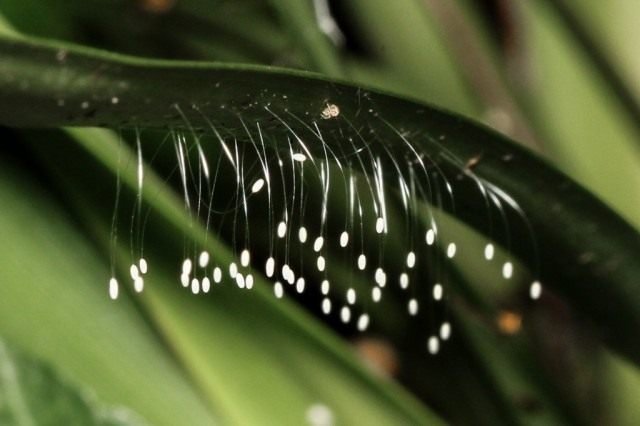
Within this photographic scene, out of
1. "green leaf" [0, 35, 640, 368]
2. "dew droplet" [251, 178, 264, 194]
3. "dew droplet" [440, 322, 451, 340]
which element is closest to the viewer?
"green leaf" [0, 35, 640, 368]

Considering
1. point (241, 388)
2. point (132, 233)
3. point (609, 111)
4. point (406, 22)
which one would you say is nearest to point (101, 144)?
point (132, 233)

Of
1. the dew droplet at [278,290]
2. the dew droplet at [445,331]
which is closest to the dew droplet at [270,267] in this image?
the dew droplet at [278,290]

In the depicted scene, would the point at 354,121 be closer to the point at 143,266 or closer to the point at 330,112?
the point at 330,112

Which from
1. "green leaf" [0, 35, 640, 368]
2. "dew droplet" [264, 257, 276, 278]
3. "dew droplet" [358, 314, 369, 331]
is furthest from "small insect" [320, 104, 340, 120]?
"dew droplet" [358, 314, 369, 331]

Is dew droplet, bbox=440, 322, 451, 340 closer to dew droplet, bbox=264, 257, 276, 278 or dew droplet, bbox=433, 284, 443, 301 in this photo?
dew droplet, bbox=433, 284, 443, 301

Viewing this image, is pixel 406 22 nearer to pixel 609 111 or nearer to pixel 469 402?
pixel 609 111

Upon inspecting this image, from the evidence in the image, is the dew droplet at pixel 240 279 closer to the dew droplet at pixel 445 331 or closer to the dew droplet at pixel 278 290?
the dew droplet at pixel 278 290

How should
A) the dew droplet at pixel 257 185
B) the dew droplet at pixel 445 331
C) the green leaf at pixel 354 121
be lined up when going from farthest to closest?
the dew droplet at pixel 445 331 < the dew droplet at pixel 257 185 < the green leaf at pixel 354 121
